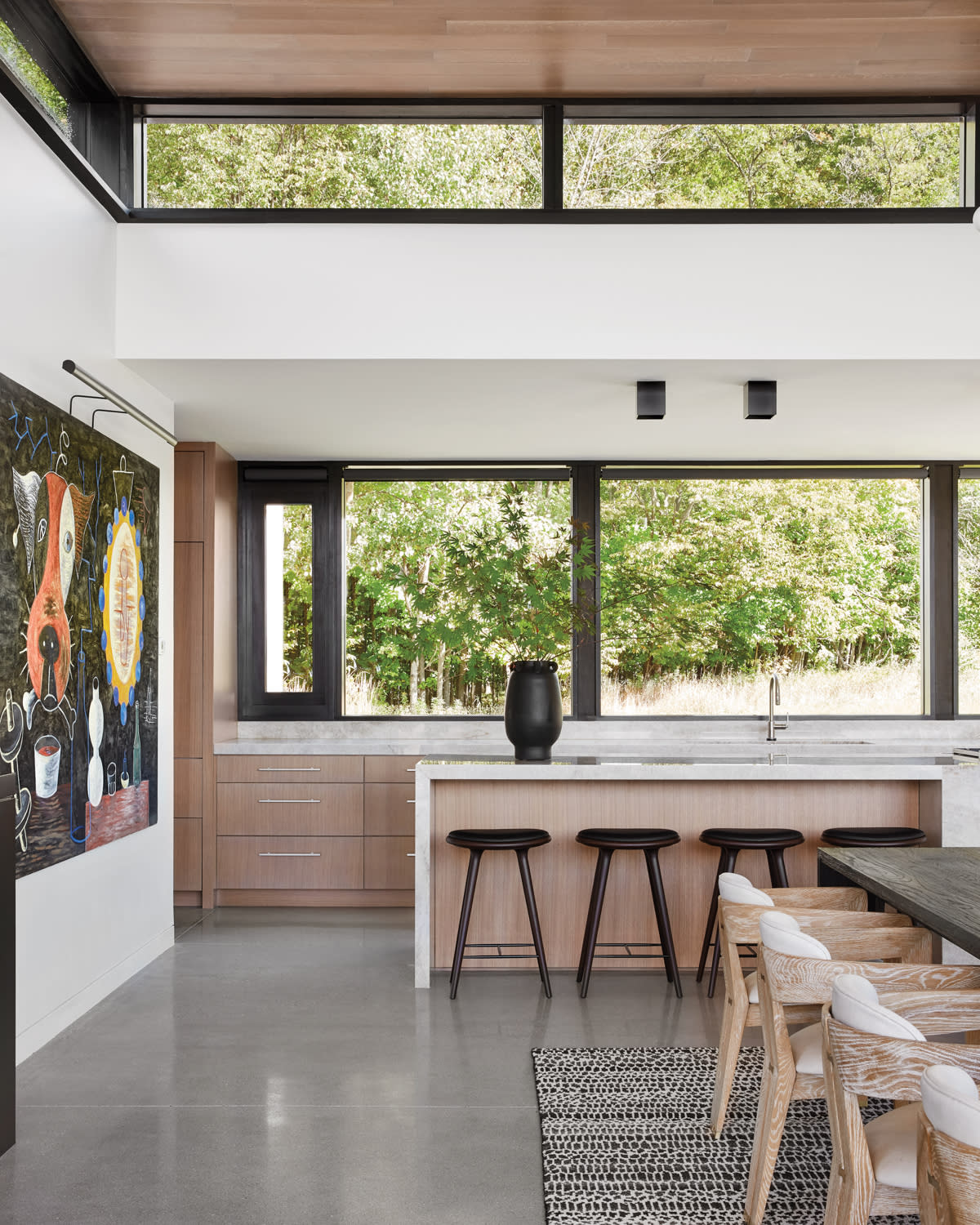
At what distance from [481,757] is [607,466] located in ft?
7.82

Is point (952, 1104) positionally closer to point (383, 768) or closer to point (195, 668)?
point (383, 768)

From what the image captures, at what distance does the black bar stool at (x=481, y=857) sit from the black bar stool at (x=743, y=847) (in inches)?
26.4

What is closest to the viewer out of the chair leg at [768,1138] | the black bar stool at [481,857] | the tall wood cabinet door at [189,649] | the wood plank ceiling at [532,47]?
the chair leg at [768,1138]

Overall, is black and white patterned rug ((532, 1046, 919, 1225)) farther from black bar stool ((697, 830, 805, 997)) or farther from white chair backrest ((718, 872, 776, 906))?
black bar stool ((697, 830, 805, 997))

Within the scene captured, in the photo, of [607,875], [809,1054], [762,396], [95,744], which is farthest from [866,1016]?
[762,396]

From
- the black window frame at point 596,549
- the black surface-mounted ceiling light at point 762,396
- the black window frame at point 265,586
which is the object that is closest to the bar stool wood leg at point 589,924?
the black surface-mounted ceiling light at point 762,396

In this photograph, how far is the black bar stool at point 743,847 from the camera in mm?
4371

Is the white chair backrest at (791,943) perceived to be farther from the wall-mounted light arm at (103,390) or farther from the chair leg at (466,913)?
the wall-mounted light arm at (103,390)

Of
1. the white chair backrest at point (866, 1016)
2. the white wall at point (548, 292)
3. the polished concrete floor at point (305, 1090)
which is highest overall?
the white wall at point (548, 292)

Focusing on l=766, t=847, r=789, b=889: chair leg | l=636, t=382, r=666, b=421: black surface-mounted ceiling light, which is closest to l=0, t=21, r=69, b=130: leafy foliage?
l=636, t=382, r=666, b=421: black surface-mounted ceiling light

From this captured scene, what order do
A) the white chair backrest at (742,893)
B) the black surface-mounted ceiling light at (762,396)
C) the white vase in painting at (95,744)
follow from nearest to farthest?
1. the white chair backrest at (742,893)
2. the white vase in painting at (95,744)
3. the black surface-mounted ceiling light at (762,396)

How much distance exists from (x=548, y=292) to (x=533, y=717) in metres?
1.80

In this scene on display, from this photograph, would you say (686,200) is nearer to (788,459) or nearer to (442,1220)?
(788,459)

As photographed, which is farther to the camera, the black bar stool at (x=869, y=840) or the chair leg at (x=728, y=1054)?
the black bar stool at (x=869, y=840)
